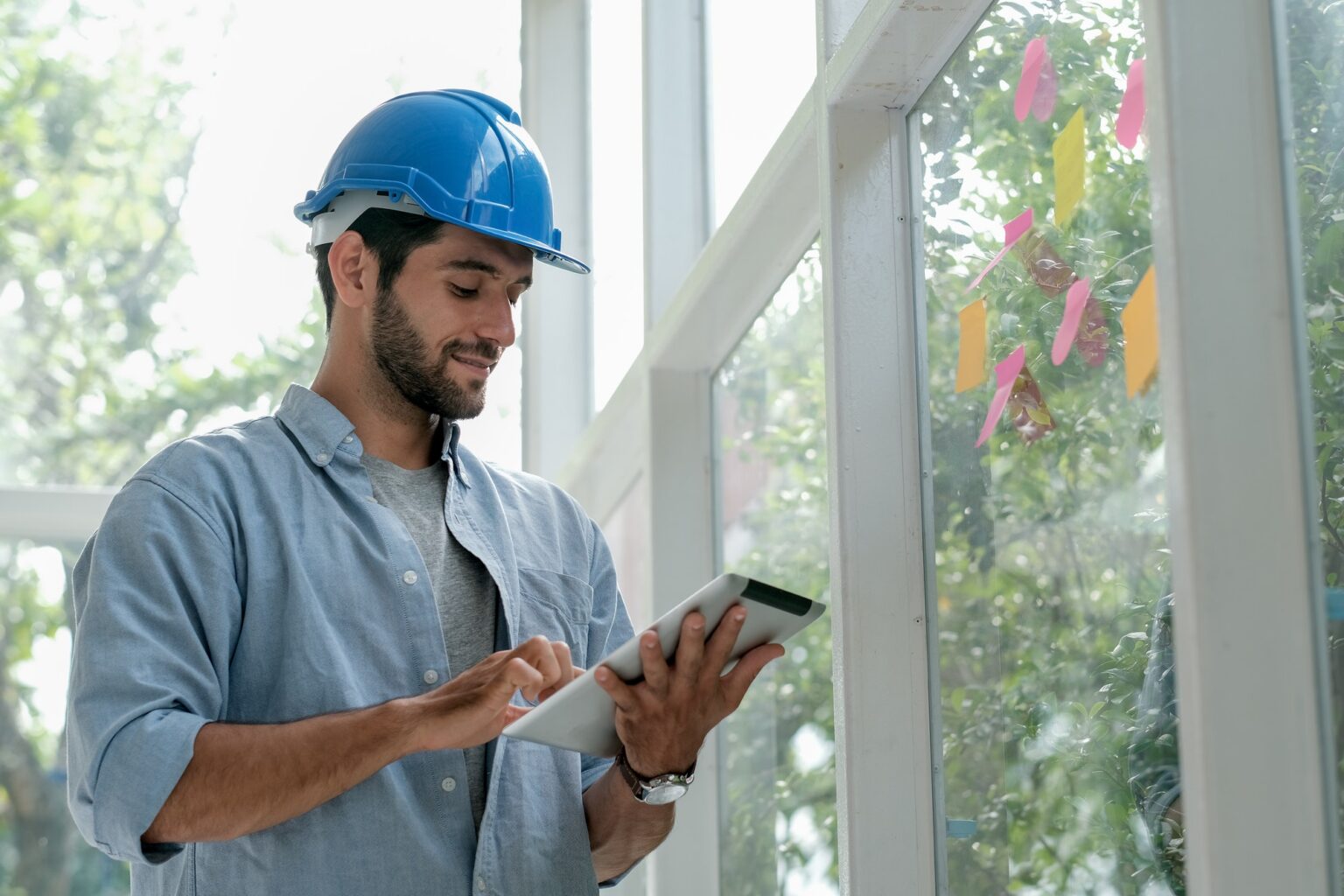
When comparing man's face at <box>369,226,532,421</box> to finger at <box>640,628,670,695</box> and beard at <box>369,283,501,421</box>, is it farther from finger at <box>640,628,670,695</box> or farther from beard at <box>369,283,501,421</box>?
finger at <box>640,628,670,695</box>

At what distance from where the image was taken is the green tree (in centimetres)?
354

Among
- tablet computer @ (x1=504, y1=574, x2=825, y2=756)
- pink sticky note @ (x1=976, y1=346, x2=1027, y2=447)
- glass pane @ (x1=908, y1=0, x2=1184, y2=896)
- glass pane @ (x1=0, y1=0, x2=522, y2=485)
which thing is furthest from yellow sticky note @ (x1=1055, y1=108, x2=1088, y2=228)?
glass pane @ (x1=0, y1=0, x2=522, y2=485)

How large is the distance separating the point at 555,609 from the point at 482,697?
0.40 m

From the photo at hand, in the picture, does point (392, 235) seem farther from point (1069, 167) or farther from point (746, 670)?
point (1069, 167)

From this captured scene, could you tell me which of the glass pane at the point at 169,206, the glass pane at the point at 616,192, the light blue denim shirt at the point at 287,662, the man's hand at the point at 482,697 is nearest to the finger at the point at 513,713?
the man's hand at the point at 482,697

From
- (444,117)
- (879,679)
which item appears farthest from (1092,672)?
(444,117)

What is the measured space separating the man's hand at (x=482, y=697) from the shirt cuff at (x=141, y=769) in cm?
22

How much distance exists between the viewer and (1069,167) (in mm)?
1223

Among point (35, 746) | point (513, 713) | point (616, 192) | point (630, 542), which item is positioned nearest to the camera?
point (513, 713)

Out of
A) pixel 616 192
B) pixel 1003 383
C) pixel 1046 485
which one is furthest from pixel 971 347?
pixel 616 192

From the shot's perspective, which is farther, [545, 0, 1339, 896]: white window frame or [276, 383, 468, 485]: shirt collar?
[276, 383, 468, 485]: shirt collar

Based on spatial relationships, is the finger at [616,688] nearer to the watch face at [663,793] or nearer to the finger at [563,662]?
the finger at [563,662]

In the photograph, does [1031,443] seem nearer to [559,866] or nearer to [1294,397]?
[1294,397]

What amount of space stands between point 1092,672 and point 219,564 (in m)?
0.92
